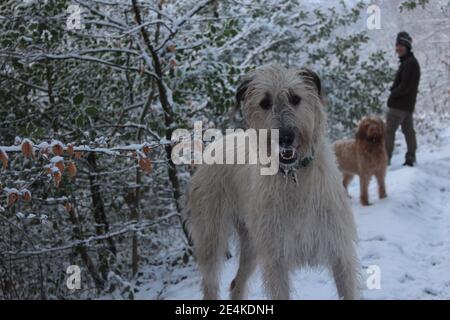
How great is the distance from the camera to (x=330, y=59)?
9.85 m

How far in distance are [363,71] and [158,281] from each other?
5.66 m

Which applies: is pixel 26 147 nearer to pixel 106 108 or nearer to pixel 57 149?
pixel 57 149

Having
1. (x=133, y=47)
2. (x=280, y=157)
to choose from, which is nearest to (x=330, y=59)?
(x=133, y=47)

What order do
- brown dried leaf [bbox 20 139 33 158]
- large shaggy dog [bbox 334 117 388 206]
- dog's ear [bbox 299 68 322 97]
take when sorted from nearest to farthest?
1. brown dried leaf [bbox 20 139 33 158]
2. dog's ear [bbox 299 68 322 97]
3. large shaggy dog [bbox 334 117 388 206]

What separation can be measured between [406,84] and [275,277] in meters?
6.72

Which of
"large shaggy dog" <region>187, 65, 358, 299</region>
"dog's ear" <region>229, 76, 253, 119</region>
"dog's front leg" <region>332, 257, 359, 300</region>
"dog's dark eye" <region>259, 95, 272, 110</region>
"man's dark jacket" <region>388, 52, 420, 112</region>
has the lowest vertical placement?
"dog's front leg" <region>332, 257, 359, 300</region>

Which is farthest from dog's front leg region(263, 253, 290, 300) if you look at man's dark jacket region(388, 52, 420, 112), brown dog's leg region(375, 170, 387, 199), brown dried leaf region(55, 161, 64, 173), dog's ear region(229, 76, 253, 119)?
man's dark jacket region(388, 52, 420, 112)

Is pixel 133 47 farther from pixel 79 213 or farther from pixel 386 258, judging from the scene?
pixel 386 258

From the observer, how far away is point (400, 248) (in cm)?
544

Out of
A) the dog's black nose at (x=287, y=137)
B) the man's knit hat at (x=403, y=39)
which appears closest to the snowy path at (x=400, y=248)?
the dog's black nose at (x=287, y=137)

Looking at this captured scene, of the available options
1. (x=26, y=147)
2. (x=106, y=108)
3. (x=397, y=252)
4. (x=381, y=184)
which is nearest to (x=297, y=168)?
(x=26, y=147)

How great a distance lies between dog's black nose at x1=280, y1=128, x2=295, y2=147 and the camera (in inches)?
121

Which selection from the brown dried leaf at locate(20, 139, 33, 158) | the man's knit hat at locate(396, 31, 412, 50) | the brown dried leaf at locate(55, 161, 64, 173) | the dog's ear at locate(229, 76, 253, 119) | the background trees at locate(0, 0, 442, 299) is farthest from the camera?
the man's knit hat at locate(396, 31, 412, 50)

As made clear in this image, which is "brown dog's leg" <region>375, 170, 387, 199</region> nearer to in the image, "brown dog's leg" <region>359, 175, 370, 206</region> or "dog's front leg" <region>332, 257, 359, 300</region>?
"brown dog's leg" <region>359, 175, 370, 206</region>
